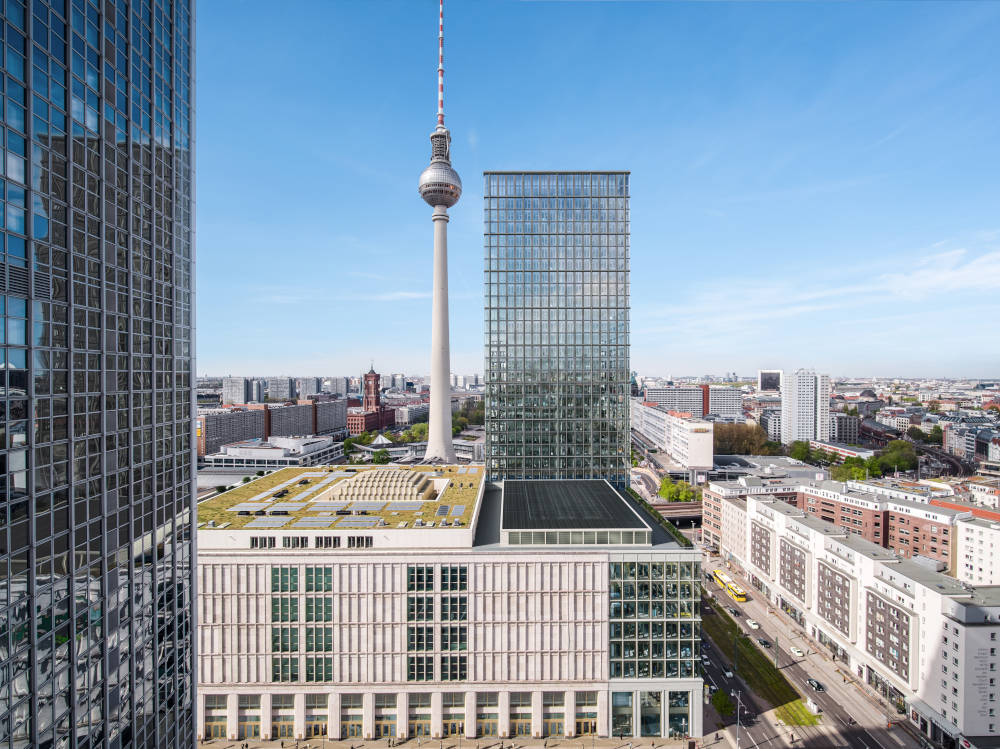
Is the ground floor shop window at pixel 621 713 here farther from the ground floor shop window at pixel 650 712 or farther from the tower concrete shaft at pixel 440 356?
the tower concrete shaft at pixel 440 356

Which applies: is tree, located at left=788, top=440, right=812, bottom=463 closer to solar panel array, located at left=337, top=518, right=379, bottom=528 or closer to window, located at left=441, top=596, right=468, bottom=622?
window, located at left=441, top=596, right=468, bottom=622

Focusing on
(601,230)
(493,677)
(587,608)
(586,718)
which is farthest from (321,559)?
(601,230)

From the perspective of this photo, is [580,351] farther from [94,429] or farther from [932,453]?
[932,453]

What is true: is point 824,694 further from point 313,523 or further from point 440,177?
point 440,177

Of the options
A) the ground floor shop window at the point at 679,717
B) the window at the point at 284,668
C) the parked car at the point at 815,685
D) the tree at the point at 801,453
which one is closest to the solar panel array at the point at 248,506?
the window at the point at 284,668

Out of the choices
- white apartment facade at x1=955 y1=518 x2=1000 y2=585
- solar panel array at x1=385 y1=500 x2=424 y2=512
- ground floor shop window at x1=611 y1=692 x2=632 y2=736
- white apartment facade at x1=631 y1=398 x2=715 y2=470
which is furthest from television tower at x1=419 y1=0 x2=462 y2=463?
white apartment facade at x1=955 y1=518 x2=1000 y2=585

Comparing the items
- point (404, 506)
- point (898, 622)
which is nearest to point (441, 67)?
point (404, 506)
